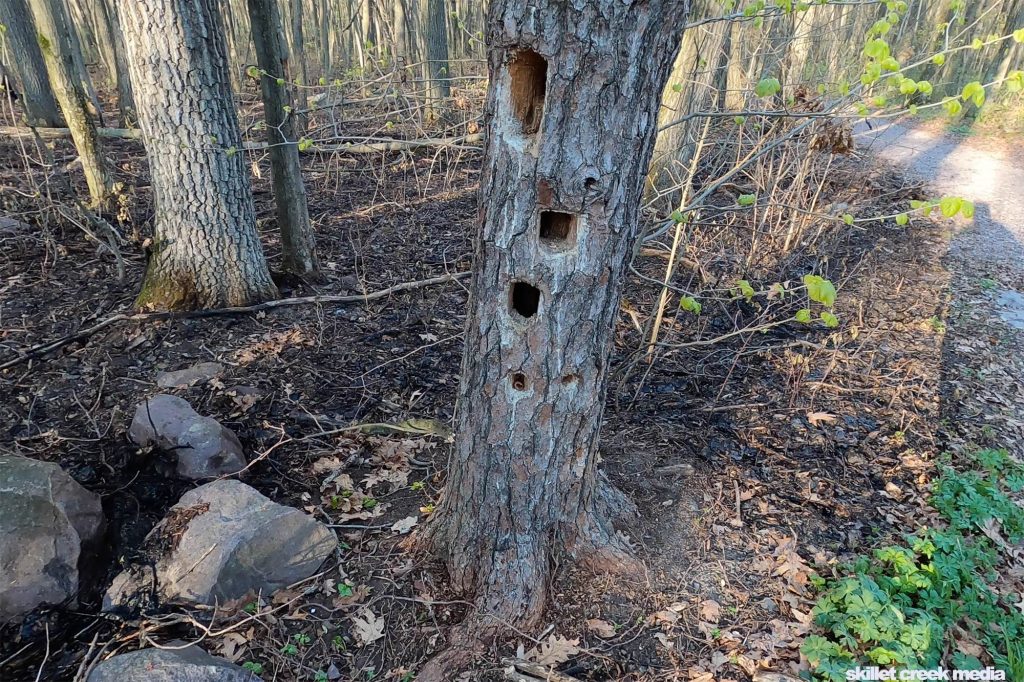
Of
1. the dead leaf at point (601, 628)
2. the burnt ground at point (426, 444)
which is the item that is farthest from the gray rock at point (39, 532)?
the dead leaf at point (601, 628)

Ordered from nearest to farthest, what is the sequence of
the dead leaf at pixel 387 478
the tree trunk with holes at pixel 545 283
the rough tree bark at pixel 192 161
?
the tree trunk with holes at pixel 545 283 → the dead leaf at pixel 387 478 → the rough tree bark at pixel 192 161

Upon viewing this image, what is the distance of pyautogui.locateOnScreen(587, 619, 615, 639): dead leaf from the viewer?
2.66 meters

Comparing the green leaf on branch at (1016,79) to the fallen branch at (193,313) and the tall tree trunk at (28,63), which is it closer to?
the fallen branch at (193,313)

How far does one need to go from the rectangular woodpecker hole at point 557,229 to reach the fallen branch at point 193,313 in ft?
5.88

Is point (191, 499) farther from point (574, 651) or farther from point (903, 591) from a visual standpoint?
point (903, 591)

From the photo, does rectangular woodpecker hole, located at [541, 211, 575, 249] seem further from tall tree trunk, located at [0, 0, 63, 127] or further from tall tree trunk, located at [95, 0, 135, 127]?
tall tree trunk, located at [95, 0, 135, 127]

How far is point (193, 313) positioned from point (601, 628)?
400 centimetres

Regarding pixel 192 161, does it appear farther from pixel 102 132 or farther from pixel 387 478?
pixel 102 132

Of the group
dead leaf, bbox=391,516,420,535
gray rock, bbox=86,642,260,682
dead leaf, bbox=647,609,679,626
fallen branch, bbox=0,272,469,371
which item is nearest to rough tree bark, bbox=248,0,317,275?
fallen branch, bbox=0,272,469,371

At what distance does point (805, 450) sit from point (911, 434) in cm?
86

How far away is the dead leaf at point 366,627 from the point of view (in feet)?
8.72

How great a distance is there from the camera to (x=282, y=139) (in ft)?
16.6

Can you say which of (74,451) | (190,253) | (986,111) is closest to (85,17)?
(190,253)

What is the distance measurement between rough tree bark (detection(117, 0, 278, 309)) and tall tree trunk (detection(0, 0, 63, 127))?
20.9 feet
